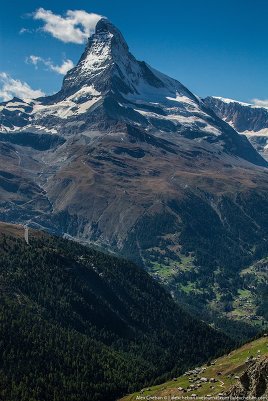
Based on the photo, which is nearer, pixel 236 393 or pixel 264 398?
pixel 264 398

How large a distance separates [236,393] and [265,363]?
18072 mm

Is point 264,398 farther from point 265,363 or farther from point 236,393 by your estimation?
point 236,393

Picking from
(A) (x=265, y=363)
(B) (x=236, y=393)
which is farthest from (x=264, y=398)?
(B) (x=236, y=393)

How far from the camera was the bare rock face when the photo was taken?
141625 millimetres

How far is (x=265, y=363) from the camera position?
14512cm

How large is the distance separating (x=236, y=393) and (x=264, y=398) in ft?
74.0

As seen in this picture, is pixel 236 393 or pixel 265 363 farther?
pixel 236 393

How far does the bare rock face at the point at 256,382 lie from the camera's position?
142 metres

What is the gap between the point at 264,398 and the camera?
136625mm

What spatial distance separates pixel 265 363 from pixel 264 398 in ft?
34.2

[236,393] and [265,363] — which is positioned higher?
[265,363]

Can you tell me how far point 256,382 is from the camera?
472ft
